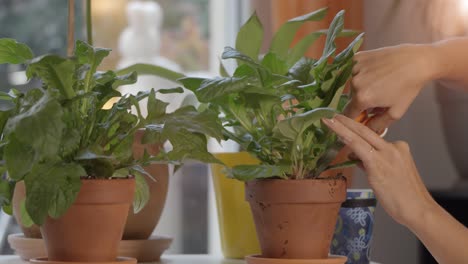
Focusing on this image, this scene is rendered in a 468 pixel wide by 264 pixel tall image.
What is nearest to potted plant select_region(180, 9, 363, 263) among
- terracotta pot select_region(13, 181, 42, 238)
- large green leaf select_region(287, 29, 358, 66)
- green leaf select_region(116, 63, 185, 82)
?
large green leaf select_region(287, 29, 358, 66)

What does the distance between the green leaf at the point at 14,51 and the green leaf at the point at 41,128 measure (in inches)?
7.0

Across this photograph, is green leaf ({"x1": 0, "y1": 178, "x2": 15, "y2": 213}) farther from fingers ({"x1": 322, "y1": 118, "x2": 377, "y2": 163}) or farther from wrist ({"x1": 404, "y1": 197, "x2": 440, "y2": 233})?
wrist ({"x1": 404, "y1": 197, "x2": 440, "y2": 233})

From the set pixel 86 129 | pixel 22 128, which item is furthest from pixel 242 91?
pixel 22 128

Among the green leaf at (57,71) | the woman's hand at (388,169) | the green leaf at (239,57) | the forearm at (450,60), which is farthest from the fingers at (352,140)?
the green leaf at (57,71)

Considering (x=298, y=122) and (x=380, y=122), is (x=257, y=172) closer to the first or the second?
(x=298, y=122)

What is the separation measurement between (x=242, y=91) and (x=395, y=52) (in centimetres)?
27

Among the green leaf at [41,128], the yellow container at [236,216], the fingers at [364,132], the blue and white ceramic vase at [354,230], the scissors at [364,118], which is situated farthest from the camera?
the yellow container at [236,216]

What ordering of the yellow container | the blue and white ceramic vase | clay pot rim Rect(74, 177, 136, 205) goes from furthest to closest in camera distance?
the yellow container < the blue and white ceramic vase < clay pot rim Rect(74, 177, 136, 205)

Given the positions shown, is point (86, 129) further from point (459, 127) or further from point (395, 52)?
point (459, 127)

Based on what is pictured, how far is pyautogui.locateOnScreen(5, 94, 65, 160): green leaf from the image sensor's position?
75 centimetres

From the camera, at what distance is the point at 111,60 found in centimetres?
244

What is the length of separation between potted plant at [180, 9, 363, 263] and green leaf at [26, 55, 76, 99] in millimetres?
158

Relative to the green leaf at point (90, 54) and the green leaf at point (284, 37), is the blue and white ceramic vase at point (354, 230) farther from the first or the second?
the green leaf at point (90, 54)

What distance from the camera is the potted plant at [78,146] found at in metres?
0.80
